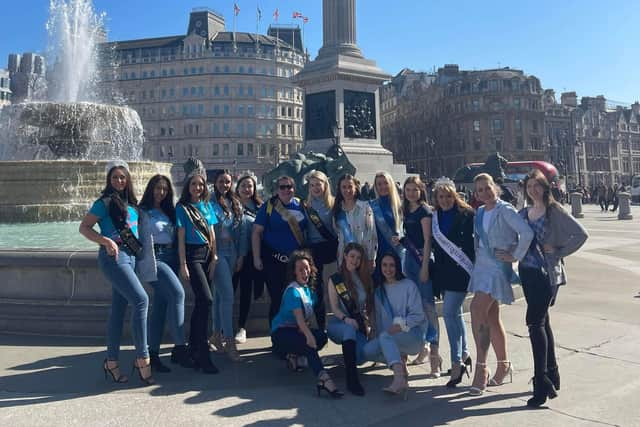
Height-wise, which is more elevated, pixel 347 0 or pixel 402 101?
pixel 402 101

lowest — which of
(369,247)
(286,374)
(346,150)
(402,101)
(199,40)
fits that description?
(286,374)

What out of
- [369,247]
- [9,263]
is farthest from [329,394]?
[9,263]

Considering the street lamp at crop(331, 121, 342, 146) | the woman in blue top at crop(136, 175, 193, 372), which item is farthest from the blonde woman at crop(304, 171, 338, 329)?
the street lamp at crop(331, 121, 342, 146)

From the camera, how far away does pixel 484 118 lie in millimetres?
81000

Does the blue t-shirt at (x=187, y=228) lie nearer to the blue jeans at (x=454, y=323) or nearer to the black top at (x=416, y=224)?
the black top at (x=416, y=224)

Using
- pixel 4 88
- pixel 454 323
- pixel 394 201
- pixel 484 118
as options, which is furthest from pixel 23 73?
pixel 454 323

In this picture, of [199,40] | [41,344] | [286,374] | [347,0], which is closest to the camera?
[286,374]

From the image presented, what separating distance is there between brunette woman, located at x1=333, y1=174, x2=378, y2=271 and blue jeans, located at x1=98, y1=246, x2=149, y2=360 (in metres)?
1.95

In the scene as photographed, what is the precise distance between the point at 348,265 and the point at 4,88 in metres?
104

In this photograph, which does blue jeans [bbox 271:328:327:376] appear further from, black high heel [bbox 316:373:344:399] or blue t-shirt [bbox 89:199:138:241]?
blue t-shirt [bbox 89:199:138:241]

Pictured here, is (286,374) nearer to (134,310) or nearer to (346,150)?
(134,310)

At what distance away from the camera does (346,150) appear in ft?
61.0

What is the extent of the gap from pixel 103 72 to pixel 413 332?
9767 cm

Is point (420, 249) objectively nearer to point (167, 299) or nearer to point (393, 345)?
point (393, 345)
